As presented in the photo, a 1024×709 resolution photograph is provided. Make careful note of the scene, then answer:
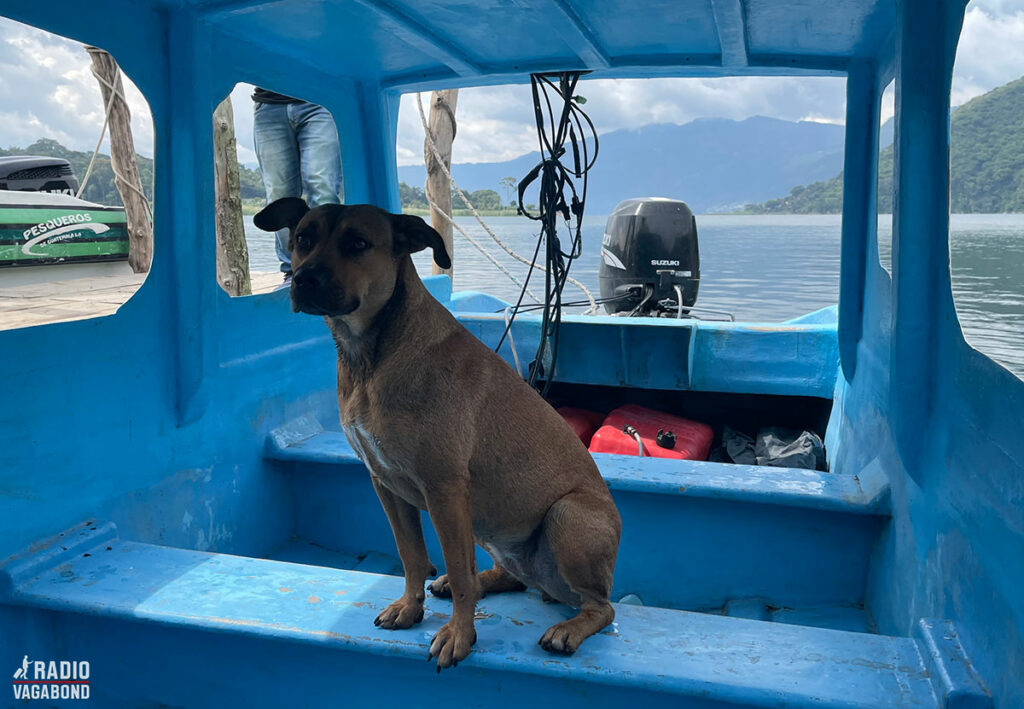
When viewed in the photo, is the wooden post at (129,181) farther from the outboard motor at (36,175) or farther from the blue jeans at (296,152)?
the blue jeans at (296,152)

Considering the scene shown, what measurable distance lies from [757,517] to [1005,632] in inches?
53.8

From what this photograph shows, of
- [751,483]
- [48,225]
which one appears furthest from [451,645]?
[48,225]

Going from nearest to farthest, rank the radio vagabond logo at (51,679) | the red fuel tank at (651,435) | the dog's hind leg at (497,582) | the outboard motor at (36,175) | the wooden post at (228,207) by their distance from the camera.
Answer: the radio vagabond logo at (51,679)
the dog's hind leg at (497,582)
the red fuel tank at (651,435)
the wooden post at (228,207)
the outboard motor at (36,175)

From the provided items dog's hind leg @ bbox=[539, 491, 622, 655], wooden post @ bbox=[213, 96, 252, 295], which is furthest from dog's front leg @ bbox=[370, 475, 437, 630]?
wooden post @ bbox=[213, 96, 252, 295]

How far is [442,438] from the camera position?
74.1 inches

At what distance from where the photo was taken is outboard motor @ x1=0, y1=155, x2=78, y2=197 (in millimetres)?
8539

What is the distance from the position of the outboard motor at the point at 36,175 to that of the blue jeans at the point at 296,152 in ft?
19.6

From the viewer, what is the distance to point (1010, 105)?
4.86 feet

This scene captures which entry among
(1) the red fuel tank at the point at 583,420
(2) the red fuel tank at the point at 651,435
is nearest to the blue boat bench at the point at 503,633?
(2) the red fuel tank at the point at 651,435

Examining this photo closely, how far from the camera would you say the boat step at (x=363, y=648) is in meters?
1.70

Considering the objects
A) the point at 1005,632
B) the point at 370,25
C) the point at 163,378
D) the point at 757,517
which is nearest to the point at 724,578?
the point at 757,517

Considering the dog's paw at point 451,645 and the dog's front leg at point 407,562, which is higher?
the dog's front leg at point 407,562

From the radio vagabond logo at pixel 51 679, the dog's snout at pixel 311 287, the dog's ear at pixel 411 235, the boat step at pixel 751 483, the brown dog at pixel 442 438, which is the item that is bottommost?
the radio vagabond logo at pixel 51 679

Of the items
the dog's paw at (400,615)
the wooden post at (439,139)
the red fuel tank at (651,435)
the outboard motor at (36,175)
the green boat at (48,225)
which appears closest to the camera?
the dog's paw at (400,615)
